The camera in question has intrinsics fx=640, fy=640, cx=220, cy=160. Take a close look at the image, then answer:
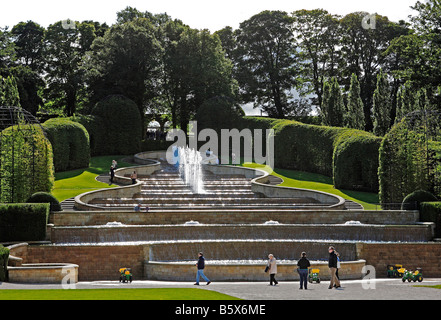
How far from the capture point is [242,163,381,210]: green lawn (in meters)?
41.0

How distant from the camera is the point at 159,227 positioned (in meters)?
29.9

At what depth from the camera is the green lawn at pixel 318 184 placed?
134ft

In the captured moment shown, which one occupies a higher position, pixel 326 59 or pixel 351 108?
pixel 326 59

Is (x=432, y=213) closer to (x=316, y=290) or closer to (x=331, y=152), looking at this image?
(x=316, y=290)

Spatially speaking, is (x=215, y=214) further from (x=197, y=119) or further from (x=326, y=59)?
(x=326, y=59)

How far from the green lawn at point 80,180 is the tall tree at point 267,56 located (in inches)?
983

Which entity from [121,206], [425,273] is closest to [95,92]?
[121,206]

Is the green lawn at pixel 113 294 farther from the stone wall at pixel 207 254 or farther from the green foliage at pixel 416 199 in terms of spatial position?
the green foliage at pixel 416 199

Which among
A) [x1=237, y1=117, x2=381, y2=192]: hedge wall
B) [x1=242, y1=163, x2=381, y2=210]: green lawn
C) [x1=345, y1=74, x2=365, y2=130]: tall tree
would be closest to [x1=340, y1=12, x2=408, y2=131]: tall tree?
[x1=345, y1=74, x2=365, y2=130]: tall tree

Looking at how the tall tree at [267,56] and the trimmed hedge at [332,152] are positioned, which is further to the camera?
the tall tree at [267,56]

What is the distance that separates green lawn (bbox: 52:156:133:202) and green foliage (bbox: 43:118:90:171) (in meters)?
0.81

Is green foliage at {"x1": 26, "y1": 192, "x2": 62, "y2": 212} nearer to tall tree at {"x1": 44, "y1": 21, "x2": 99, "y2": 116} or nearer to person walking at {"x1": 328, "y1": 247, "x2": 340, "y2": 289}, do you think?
person walking at {"x1": 328, "y1": 247, "x2": 340, "y2": 289}

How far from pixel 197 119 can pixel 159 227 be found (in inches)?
1517

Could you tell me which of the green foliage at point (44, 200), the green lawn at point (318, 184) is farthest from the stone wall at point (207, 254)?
the green lawn at point (318, 184)
